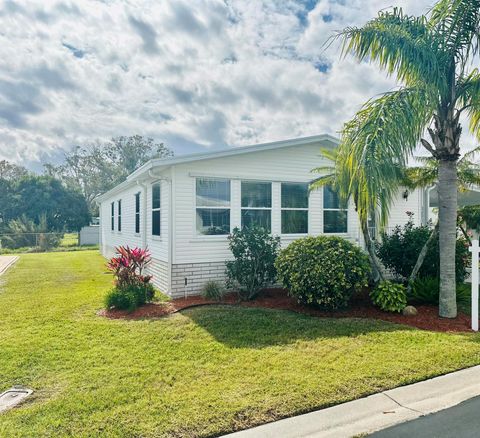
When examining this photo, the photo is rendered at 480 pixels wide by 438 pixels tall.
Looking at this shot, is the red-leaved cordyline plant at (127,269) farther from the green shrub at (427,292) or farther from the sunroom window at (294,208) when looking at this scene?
the green shrub at (427,292)

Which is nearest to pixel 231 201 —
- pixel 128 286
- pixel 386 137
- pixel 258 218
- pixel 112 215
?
pixel 258 218

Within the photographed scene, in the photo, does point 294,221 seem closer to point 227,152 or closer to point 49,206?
point 227,152

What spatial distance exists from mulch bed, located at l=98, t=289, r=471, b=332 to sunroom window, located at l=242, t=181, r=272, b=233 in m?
2.00

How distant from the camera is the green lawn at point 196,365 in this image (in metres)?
3.20

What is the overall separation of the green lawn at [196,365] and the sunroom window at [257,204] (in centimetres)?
281

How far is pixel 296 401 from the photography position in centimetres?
342

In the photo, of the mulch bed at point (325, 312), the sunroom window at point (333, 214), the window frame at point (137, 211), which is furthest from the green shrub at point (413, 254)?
the window frame at point (137, 211)

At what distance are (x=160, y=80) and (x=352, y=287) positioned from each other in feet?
43.2

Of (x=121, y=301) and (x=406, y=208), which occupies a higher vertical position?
(x=406, y=208)

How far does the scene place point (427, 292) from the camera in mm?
7586

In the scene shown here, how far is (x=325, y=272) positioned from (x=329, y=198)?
419 cm

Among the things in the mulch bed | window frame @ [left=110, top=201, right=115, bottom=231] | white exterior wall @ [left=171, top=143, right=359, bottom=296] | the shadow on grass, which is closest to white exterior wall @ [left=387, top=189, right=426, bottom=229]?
white exterior wall @ [left=171, top=143, right=359, bottom=296]

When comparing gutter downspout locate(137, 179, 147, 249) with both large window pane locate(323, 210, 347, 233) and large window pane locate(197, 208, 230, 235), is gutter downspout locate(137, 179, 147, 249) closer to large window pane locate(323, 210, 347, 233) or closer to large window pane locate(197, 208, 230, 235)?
large window pane locate(197, 208, 230, 235)

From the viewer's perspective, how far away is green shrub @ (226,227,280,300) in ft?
27.6
